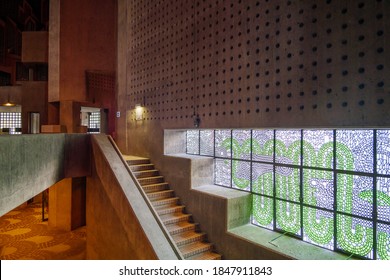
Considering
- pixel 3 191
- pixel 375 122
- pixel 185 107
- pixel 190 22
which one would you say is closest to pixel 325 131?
pixel 375 122

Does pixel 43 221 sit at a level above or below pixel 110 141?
below

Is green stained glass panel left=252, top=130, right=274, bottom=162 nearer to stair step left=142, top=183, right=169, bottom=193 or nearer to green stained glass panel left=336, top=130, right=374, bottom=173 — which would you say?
green stained glass panel left=336, top=130, right=374, bottom=173

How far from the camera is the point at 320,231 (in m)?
5.04

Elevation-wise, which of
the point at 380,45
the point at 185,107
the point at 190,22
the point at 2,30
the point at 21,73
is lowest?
A: the point at 185,107

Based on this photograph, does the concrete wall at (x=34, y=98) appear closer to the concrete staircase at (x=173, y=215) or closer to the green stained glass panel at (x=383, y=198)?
the concrete staircase at (x=173, y=215)

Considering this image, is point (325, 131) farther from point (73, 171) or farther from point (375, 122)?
point (73, 171)

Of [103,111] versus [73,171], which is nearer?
[73,171]

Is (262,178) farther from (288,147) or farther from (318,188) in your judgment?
(318,188)

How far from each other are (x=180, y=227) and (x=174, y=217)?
0.40 m

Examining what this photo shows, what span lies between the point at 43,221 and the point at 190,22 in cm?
1083

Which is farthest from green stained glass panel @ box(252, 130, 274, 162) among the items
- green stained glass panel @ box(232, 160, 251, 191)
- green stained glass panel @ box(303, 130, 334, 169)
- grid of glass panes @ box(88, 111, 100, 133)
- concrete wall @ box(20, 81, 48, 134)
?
grid of glass panes @ box(88, 111, 100, 133)

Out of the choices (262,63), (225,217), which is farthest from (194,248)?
(262,63)

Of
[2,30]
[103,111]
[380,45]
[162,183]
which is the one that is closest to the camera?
[380,45]

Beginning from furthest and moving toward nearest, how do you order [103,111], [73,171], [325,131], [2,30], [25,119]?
[2,30] < [103,111] < [25,119] < [73,171] < [325,131]
